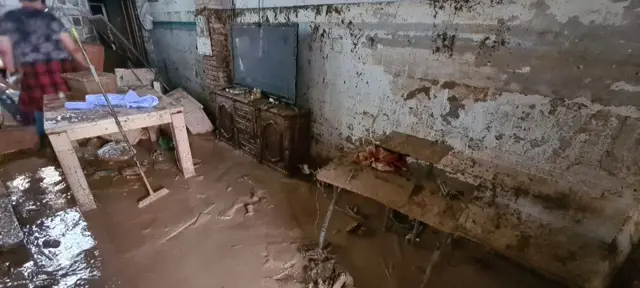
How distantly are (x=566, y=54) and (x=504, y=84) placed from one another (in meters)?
0.32

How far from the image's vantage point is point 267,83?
3.13 metres

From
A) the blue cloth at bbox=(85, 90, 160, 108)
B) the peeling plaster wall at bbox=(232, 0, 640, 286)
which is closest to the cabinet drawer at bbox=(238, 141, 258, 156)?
Result: the blue cloth at bbox=(85, 90, 160, 108)

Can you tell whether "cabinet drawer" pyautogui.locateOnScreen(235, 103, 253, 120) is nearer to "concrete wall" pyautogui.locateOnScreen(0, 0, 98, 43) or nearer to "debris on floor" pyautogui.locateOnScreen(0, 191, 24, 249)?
"debris on floor" pyautogui.locateOnScreen(0, 191, 24, 249)

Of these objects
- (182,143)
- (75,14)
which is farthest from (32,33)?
(75,14)

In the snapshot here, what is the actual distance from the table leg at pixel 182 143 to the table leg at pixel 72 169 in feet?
2.43

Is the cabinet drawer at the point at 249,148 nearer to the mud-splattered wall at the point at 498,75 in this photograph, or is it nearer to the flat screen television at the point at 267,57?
the flat screen television at the point at 267,57

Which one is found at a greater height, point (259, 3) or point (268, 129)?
point (259, 3)

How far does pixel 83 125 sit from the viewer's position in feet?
7.38

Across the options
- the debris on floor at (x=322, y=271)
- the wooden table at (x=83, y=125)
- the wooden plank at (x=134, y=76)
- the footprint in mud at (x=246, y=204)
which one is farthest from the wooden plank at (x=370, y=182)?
the wooden plank at (x=134, y=76)

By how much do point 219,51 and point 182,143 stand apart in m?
1.47

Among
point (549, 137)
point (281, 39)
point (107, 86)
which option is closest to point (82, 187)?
point (107, 86)

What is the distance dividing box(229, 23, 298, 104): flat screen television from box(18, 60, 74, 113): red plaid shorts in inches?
74.8

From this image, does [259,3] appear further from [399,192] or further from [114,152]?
[399,192]

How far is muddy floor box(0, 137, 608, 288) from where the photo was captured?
1937mm
